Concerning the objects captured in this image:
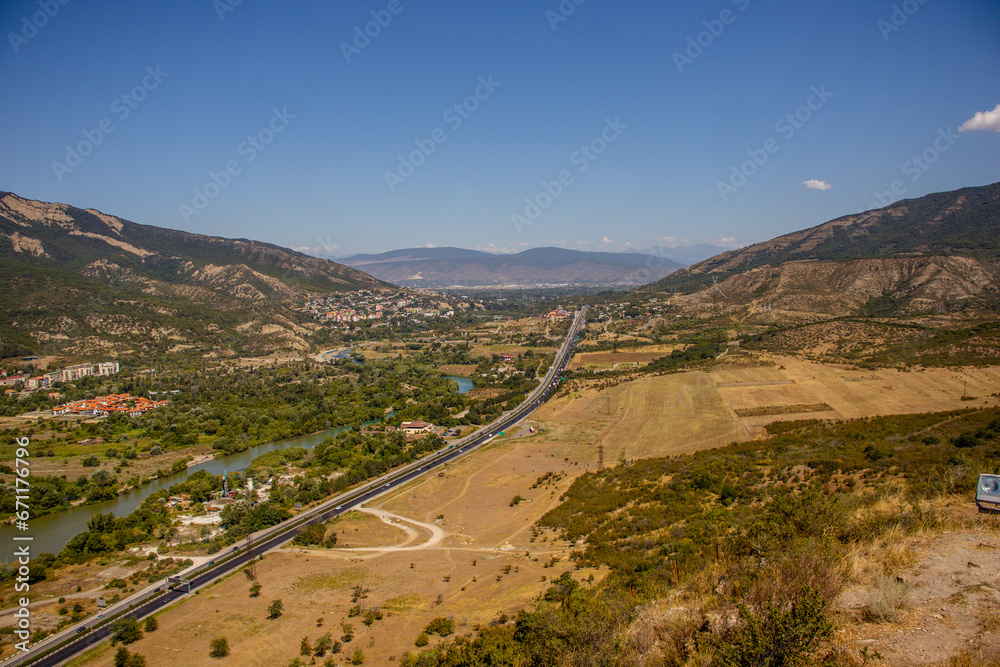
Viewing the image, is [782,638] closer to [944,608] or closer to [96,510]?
[944,608]

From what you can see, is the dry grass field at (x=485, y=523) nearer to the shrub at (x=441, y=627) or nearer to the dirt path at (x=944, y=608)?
the shrub at (x=441, y=627)

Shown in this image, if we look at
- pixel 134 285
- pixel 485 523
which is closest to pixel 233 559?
pixel 485 523

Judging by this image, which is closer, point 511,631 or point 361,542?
point 511,631

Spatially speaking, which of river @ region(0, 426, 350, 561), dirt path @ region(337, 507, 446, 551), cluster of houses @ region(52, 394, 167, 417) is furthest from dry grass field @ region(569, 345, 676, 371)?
cluster of houses @ region(52, 394, 167, 417)

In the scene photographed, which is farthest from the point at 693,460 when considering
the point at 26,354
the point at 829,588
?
the point at 26,354

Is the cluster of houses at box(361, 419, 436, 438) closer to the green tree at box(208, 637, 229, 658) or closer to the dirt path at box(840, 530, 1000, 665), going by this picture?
the green tree at box(208, 637, 229, 658)

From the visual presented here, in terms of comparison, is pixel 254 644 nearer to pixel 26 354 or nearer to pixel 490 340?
pixel 26 354
